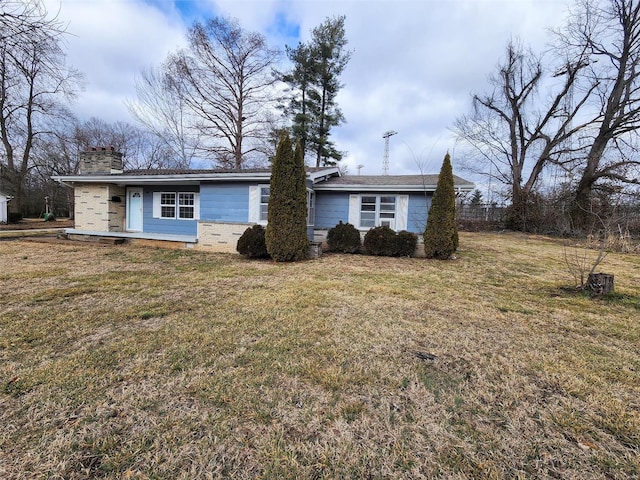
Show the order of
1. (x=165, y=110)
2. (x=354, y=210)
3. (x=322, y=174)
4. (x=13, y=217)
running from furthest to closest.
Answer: (x=13, y=217) < (x=165, y=110) < (x=322, y=174) < (x=354, y=210)

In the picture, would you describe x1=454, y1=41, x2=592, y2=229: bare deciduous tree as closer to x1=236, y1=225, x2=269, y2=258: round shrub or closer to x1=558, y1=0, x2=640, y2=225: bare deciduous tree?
x1=558, y1=0, x2=640, y2=225: bare deciduous tree

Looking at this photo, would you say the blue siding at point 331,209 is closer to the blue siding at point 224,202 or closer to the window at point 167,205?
the blue siding at point 224,202

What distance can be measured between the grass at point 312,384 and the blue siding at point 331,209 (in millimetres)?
5957

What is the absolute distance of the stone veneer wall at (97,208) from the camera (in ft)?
38.4

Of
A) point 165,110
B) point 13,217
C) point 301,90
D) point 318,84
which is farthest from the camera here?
point 13,217

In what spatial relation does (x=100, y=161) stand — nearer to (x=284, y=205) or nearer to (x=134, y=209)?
(x=134, y=209)

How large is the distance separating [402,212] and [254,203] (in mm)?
5163

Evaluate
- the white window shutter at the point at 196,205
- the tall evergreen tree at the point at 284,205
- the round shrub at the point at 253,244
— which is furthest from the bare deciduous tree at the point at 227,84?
the tall evergreen tree at the point at 284,205

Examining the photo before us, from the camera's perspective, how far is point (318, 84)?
64.5 feet

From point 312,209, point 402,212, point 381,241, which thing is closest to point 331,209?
point 312,209

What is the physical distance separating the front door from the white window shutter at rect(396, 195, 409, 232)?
34.5 feet

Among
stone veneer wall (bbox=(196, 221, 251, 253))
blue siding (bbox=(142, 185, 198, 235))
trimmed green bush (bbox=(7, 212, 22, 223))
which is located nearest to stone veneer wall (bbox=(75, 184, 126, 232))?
blue siding (bbox=(142, 185, 198, 235))

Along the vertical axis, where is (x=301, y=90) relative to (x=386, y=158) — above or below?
above

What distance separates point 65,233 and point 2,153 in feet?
56.8
